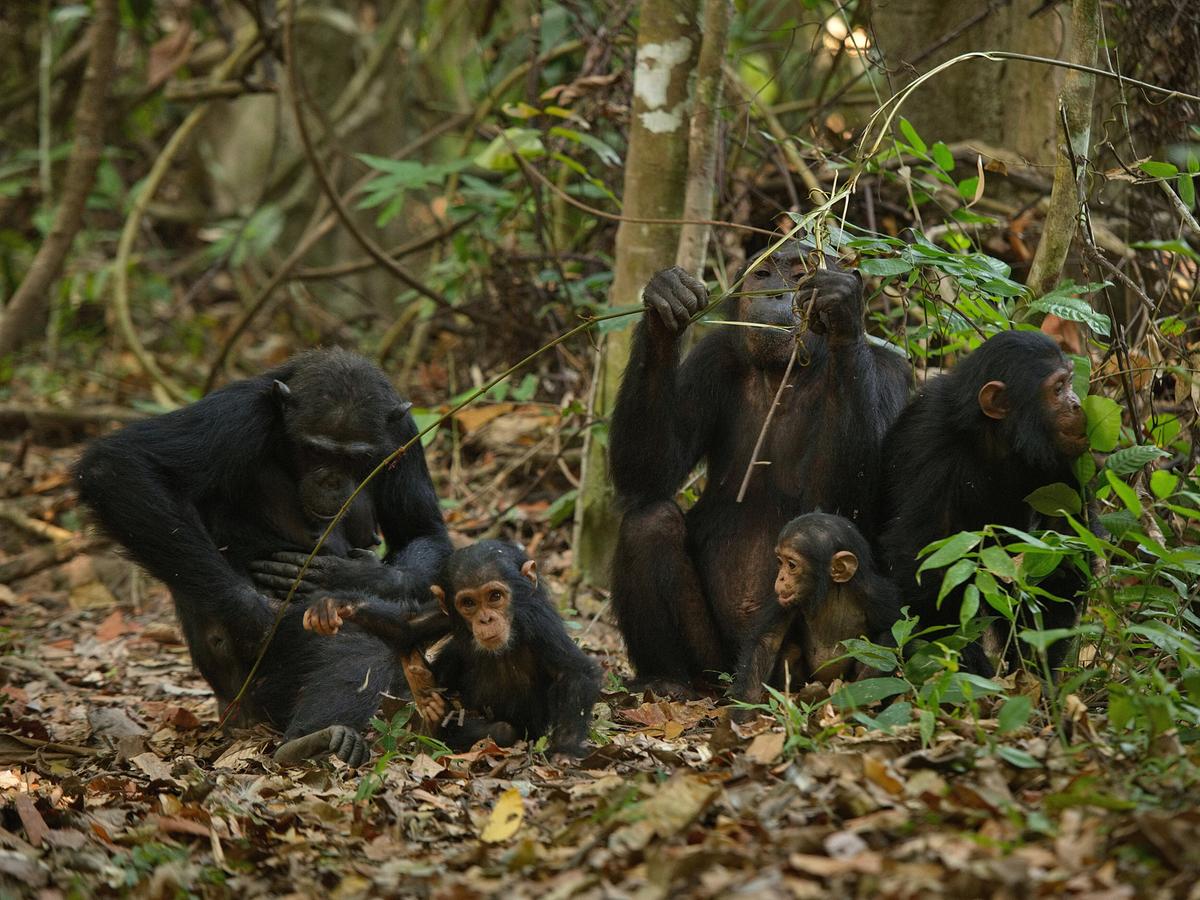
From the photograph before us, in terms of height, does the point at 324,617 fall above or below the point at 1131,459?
below

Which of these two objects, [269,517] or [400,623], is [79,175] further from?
[400,623]

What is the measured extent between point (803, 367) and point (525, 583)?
5.49 feet

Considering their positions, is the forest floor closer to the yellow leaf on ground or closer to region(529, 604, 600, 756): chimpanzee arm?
the yellow leaf on ground

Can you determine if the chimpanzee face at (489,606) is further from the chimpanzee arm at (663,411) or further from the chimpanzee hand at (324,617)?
the chimpanzee arm at (663,411)

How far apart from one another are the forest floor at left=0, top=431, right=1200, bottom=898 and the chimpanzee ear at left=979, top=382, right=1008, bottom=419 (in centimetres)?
125

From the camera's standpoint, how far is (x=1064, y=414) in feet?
16.2

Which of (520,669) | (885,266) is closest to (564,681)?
(520,669)

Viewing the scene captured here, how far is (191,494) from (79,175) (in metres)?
4.14

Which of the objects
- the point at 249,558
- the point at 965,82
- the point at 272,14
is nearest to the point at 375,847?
the point at 249,558

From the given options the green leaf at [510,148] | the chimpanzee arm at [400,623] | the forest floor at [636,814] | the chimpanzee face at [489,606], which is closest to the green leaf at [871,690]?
the forest floor at [636,814]

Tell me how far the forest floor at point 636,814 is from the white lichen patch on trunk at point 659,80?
3021 millimetres

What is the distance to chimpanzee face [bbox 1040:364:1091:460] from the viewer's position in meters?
4.91

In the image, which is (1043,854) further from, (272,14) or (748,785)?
(272,14)

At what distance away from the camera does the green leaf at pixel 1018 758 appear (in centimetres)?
359
